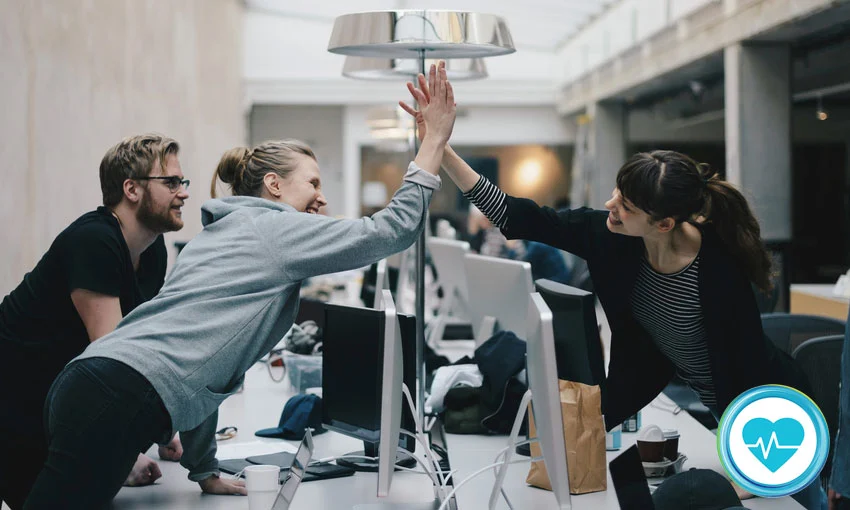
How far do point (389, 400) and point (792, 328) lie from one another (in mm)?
2054

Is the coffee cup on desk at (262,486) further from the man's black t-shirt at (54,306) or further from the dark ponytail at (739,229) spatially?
the dark ponytail at (739,229)

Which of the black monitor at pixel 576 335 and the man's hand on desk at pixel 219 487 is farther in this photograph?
the man's hand on desk at pixel 219 487

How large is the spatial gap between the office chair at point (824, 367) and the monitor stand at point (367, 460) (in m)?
1.34

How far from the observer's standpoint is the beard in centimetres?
244

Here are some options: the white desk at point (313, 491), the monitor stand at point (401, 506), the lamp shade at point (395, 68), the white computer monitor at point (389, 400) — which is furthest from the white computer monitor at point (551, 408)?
the lamp shade at point (395, 68)

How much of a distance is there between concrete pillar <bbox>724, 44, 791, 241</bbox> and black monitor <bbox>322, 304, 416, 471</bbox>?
6345 mm

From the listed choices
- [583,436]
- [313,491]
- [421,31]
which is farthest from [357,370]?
[421,31]

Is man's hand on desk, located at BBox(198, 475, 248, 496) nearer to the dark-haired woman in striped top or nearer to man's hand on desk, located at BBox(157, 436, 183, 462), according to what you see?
man's hand on desk, located at BBox(157, 436, 183, 462)

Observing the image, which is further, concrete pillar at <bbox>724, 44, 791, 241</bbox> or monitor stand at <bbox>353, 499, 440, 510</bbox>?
concrete pillar at <bbox>724, 44, 791, 241</bbox>

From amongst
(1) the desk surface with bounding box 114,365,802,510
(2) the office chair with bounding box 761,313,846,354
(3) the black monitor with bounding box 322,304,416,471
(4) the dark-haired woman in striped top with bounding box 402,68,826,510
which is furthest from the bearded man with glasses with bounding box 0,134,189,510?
(2) the office chair with bounding box 761,313,846,354

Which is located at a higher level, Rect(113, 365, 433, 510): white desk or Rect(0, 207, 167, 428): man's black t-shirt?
Rect(0, 207, 167, 428): man's black t-shirt

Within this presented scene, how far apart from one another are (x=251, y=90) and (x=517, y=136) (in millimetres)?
4825

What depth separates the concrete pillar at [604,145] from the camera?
13.9 meters

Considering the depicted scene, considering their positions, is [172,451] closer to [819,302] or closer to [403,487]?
[403,487]
